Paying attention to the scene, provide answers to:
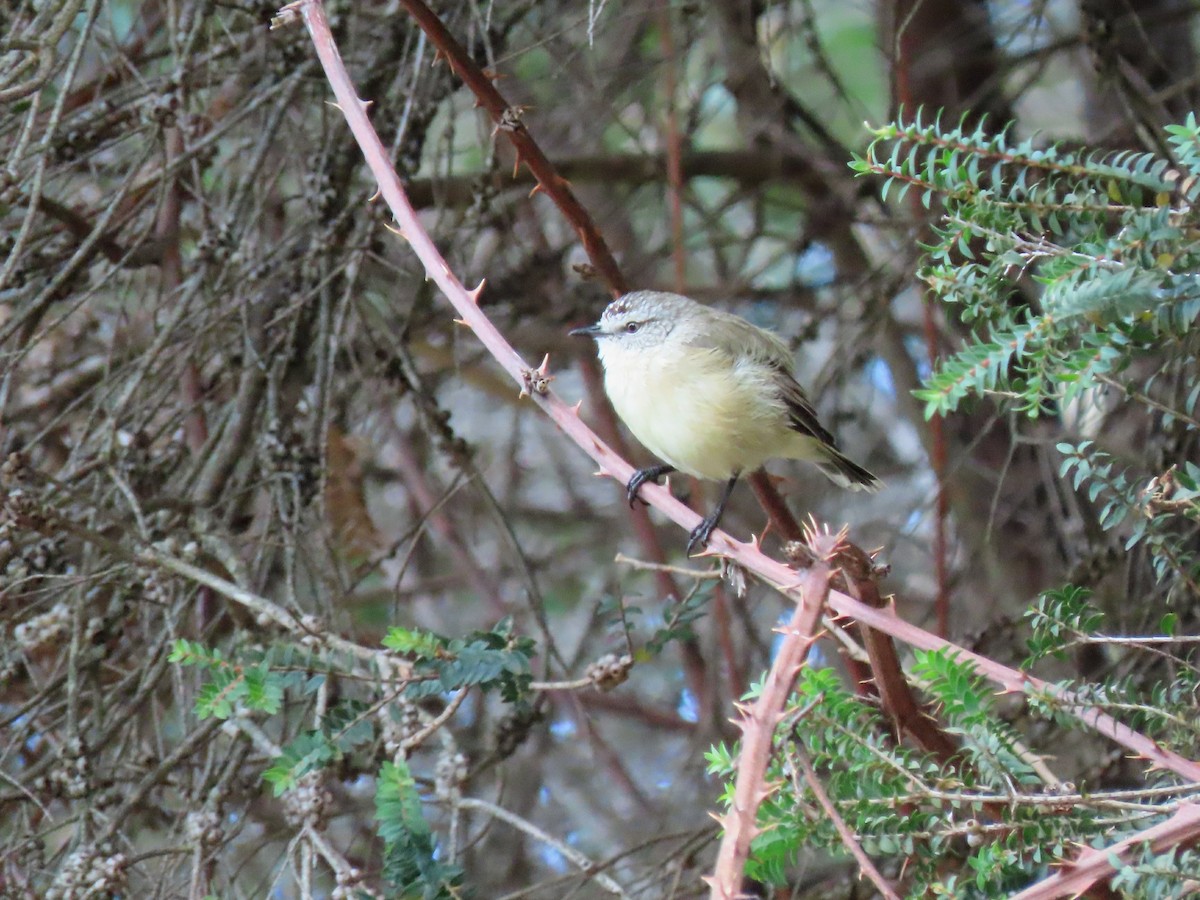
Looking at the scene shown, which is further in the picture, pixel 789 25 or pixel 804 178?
pixel 804 178

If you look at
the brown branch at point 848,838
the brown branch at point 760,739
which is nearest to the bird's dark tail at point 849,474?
the brown branch at point 848,838

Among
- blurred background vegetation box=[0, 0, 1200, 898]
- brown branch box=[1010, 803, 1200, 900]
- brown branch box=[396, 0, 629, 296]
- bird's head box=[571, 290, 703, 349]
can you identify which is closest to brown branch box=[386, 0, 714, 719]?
brown branch box=[396, 0, 629, 296]

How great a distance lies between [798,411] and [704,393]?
391mm

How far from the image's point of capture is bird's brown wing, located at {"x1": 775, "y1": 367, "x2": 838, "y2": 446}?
13.5 ft

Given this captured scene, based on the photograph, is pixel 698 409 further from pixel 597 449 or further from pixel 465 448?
pixel 597 449

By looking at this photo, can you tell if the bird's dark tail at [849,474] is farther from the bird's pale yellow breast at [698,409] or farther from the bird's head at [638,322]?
the bird's head at [638,322]

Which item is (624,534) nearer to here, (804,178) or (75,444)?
(804,178)

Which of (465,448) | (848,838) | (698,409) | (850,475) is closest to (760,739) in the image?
(848,838)

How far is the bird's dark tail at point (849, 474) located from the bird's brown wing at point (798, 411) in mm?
68

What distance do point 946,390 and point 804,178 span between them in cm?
391

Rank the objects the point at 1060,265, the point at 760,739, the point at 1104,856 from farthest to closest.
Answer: the point at 1060,265 < the point at 1104,856 < the point at 760,739

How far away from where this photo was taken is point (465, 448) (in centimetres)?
392

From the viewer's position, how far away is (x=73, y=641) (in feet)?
10.1

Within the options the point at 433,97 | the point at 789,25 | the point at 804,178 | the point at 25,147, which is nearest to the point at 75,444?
the point at 25,147
